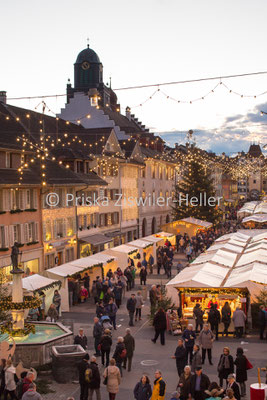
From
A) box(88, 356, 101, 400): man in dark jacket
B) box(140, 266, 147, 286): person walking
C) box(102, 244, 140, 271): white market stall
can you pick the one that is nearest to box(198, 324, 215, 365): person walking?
box(88, 356, 101, 400): man in dark jacket

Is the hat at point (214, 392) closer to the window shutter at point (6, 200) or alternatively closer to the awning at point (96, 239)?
the window shutter at point (6, 200)

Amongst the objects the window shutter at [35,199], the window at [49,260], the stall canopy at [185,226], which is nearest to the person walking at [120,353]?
the window shutter at [35,199]

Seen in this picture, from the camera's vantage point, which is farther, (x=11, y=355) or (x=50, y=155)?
(x=50, y=155)

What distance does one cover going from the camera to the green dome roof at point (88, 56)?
68.2 meters

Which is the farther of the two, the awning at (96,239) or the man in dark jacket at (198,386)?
the awning at (96,239)

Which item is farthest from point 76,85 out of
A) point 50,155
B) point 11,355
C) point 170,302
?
point 11,355

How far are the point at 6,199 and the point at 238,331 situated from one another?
53.5ft

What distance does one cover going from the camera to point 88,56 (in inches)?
2689

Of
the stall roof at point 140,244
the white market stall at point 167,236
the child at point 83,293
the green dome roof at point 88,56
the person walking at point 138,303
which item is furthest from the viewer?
the green dome roof at point 88,56

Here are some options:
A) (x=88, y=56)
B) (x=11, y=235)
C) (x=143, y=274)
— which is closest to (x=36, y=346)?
(x=143, y=274)

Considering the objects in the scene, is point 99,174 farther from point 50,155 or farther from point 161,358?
point 161,358

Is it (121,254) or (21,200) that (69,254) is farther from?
(21,200)

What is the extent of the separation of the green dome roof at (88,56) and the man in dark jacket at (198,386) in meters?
59.9

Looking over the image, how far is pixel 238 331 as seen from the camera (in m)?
19.5
